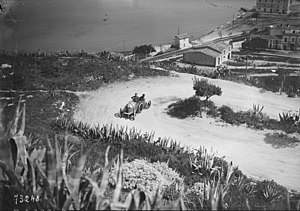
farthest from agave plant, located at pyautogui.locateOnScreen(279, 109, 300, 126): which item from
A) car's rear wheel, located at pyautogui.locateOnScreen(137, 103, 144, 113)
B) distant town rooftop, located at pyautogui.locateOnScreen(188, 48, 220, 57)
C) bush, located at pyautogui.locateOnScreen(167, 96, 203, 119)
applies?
distant town rooftop, located at pyautogui.locateOnScreen(188, 48, 220, 57)

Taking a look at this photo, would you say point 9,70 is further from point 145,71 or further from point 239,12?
point 239,12

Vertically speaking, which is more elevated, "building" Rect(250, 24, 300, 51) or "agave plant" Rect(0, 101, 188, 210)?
"agave plant" Rect(0, 101, 188, 210)

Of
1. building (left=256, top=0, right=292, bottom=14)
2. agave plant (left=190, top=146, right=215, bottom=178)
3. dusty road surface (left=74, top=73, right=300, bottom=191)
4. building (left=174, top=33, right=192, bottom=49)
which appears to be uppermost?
building (left=256, top=0, right=292, bottom=14)

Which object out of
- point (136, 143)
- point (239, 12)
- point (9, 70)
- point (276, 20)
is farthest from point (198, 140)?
point (239, 12)

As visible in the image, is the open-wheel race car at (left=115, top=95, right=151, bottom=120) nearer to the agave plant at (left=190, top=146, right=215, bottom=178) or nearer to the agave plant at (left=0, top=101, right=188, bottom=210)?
the agave plant at (left=190, top=146, right=215, bottom=178)

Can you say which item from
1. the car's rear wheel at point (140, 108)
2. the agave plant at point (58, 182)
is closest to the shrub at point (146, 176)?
the agave plant at point (58, 182)

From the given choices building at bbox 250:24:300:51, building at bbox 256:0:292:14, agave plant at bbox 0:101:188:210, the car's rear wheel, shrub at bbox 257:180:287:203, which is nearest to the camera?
agave plant at bbox 0:101:188:210

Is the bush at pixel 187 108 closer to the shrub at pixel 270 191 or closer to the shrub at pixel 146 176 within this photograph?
the shrub at pixel 270 191
